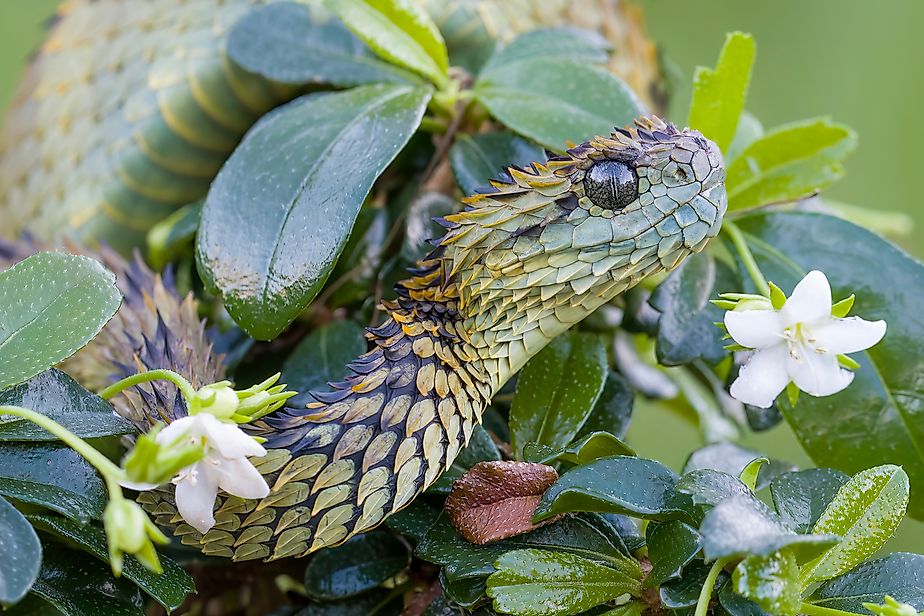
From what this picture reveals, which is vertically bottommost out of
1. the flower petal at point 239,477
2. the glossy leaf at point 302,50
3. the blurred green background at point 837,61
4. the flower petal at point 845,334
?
the blurred green background at point 837,61

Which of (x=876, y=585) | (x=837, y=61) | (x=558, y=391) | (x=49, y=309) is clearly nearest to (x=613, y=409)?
(x=558, y=391)

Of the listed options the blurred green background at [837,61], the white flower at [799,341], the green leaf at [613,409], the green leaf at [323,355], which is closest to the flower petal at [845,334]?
the white flower at [799,341]

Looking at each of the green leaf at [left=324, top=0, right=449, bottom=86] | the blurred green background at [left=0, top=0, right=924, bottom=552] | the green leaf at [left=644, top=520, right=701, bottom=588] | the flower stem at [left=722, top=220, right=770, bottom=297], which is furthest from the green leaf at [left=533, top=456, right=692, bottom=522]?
the blurred green background at [left=0, top=0, right=924, bottom=552]

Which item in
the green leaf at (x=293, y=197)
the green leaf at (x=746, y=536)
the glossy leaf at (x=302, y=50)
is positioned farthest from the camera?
the glossy leaf at (x=302, y=50)

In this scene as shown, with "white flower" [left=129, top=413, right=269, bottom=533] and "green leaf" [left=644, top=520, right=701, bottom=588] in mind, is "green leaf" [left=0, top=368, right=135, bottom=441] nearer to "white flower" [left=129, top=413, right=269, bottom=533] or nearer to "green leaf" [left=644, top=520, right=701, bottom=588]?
"white flower" [left=129, top=413, right=269, bottom=533]

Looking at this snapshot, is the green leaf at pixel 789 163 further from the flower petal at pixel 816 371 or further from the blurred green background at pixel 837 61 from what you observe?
the blurred green background at pixel 837 61

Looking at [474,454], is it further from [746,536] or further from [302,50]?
[302,50]
